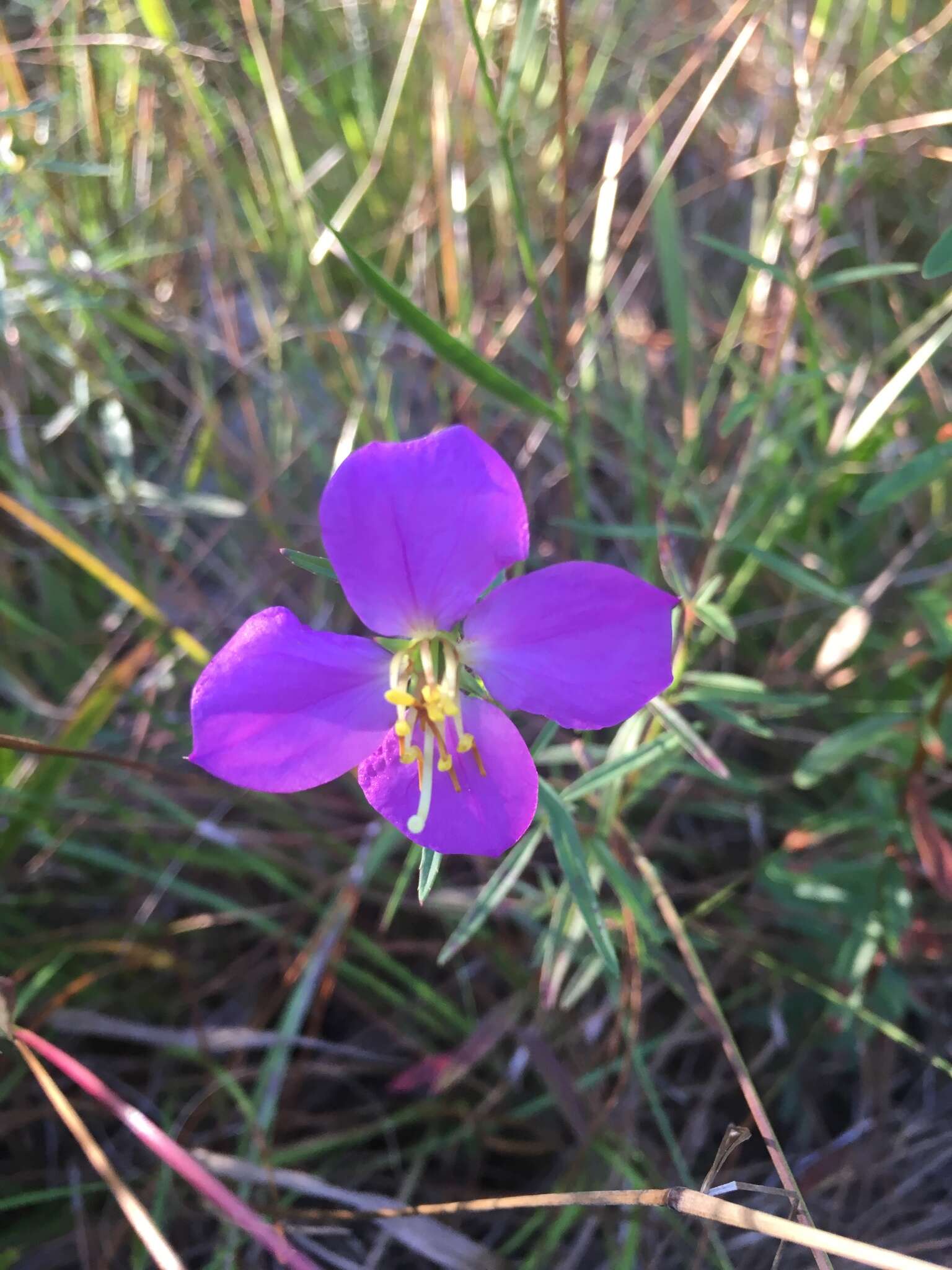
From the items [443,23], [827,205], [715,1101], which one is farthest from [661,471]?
[715,1101]

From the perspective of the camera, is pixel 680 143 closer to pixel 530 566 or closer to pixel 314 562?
pixel 530 566

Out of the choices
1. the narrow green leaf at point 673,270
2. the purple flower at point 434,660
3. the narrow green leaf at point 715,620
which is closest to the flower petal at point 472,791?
the purple flower at point 434,660

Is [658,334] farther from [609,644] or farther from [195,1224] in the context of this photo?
[195,1224]

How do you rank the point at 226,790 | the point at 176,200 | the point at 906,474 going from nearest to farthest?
the point at 906,474 < the point at 226,790 < the point at 176,200

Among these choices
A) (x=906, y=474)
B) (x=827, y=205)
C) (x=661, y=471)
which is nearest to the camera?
(x=906, y=474)

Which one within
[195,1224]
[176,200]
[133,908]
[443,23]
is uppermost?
[443,23]

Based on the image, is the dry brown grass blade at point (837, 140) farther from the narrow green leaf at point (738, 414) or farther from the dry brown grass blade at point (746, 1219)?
the dry brown grass blade at point (746, 1219)

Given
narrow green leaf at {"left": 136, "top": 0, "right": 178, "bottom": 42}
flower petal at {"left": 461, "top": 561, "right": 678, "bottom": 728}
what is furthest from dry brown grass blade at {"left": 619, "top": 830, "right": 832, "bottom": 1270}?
narrow green leaf at {"left": 136, "top": 0, "right": 178, "bottom": 42}

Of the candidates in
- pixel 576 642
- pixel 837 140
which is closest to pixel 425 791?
pixel 576 642
